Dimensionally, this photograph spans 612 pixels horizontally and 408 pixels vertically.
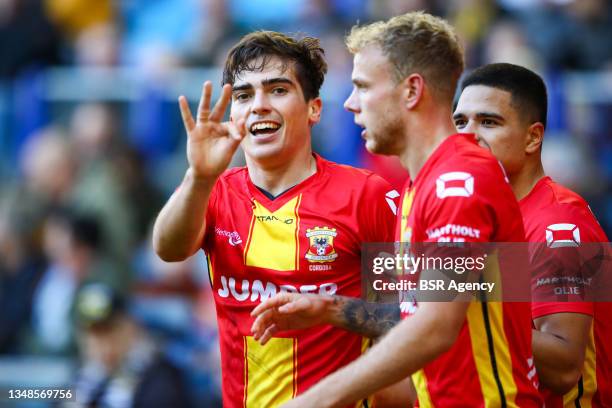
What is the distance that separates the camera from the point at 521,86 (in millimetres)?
5262

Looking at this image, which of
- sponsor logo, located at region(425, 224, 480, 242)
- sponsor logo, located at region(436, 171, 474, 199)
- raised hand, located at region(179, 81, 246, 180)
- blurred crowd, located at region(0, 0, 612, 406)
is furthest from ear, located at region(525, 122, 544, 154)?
blurred crowd, located at region(0, 0, 612, 406)

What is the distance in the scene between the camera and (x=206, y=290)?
9.49 metres

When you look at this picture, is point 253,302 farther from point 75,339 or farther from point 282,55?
point 75,339

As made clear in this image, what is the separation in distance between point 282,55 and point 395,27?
0.94m

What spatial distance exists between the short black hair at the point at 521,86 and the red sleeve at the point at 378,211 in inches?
28.4

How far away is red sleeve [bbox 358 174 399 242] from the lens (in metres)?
5.11

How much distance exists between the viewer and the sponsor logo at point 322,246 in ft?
16.5

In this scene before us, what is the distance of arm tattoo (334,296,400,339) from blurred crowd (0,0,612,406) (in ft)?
12.4

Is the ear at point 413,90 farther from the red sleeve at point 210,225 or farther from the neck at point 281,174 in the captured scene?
the red sleeve at point 210,225

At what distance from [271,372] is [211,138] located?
1194mm

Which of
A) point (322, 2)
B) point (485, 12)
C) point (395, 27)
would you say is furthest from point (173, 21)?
point (395, 27)

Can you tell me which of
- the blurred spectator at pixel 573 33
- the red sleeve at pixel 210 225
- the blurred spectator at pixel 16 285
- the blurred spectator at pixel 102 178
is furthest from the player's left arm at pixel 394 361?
the blurred spectator at pixel 16 285

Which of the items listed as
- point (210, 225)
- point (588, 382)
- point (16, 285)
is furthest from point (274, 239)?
point (16, 285)

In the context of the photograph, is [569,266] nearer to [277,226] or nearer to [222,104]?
[277,226]
